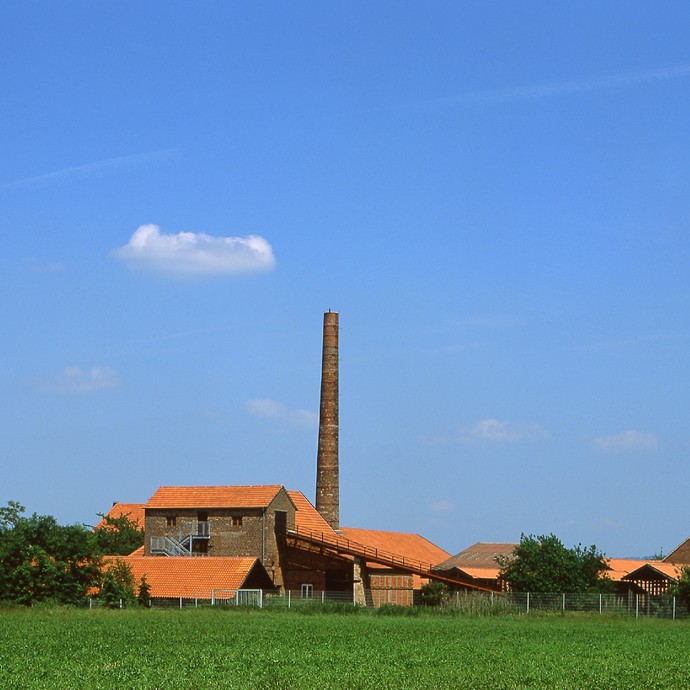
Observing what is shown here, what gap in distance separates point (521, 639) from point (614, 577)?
38508 mm

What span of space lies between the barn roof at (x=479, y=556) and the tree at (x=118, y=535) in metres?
21.0

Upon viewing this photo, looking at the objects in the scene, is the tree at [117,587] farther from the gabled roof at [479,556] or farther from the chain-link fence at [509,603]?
the gabled roof at [479,556]

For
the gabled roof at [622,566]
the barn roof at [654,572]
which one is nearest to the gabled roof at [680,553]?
the gabled roof at [622,566]

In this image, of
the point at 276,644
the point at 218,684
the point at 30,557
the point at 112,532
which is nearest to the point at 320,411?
the point at 112,532

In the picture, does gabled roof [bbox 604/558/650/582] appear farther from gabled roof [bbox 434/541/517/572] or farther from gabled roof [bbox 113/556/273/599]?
gabled roof [bbox 113/556/273/599]

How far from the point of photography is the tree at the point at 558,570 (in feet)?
212

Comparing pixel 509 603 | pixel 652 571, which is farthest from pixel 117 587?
pixel 652 571

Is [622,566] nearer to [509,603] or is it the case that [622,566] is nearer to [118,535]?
[509,603]

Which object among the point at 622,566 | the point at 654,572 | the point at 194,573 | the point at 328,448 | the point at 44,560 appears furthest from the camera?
the point at 622,566

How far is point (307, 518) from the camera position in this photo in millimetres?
76500

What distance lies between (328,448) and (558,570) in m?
19.0

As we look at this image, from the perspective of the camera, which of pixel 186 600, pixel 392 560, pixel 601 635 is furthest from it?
pixel 392 560

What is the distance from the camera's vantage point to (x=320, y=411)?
78.6m

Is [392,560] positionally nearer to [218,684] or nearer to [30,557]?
[30,557]
